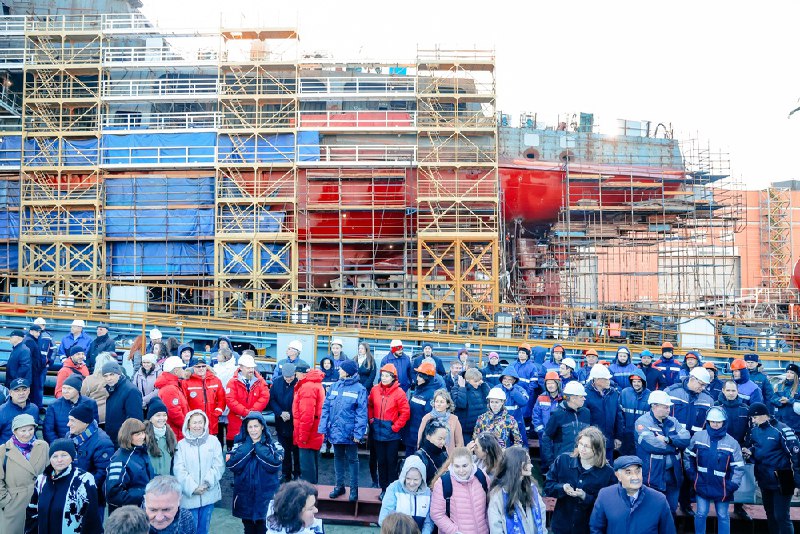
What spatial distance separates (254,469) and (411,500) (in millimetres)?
1770

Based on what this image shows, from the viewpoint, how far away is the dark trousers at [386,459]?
26.1ft

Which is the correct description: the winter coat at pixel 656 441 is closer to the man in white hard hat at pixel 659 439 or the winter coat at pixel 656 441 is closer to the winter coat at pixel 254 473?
the man in white hard hat at pixel 659 439

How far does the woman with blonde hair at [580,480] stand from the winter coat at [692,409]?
9.83 ft

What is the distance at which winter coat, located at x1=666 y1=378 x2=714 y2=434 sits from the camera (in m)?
8.04

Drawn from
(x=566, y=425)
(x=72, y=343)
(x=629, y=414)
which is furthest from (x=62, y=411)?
(x=629, y=414)

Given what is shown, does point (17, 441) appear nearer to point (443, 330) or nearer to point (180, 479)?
point (180, 479)

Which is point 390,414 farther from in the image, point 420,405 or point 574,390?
point 574,390

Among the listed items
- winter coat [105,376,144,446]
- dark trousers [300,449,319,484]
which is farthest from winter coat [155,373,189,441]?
dark trousers [300,449,319,484]

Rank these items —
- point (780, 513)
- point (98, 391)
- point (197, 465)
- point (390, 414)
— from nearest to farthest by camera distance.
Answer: point (197, 465)
point (780, 513)
point (98, 391)
point (390, 414)

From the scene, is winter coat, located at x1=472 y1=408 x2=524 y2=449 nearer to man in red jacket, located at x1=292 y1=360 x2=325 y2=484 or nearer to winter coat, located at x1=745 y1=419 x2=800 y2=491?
man in red jacket, located at x1=292 y1=360 x2=325 y2=484

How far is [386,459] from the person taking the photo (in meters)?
7.97

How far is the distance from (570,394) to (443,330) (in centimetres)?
1744

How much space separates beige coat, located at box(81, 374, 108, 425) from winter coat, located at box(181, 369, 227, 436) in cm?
88

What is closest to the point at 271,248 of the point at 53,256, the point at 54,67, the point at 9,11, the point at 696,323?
the point at 53,256
